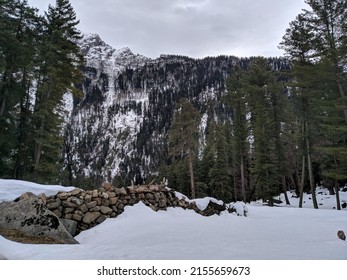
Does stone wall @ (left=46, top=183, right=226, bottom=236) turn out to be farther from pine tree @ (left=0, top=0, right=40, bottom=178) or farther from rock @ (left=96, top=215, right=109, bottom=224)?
pine tree @ (left=0, top=0, right=40, bottom=178)

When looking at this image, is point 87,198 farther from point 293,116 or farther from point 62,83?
point 293,116

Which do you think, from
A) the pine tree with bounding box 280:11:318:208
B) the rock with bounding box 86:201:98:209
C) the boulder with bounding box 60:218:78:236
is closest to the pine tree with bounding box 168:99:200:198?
the pine tree with bounding box 280:11:318:208

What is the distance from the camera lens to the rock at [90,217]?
7411 mm

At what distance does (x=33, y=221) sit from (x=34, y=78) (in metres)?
17.2

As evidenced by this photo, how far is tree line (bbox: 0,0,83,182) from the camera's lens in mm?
17578

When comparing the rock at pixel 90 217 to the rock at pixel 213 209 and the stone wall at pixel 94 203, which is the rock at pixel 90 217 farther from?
the rock at pixel 213 209

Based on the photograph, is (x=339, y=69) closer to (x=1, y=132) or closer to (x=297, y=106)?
(x=297, y=106)

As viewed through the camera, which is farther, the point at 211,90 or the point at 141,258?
the point at 211,90

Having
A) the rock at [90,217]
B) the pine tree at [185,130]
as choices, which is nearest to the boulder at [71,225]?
the rock at [90,217]

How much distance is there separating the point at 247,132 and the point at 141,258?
29.9 metres
